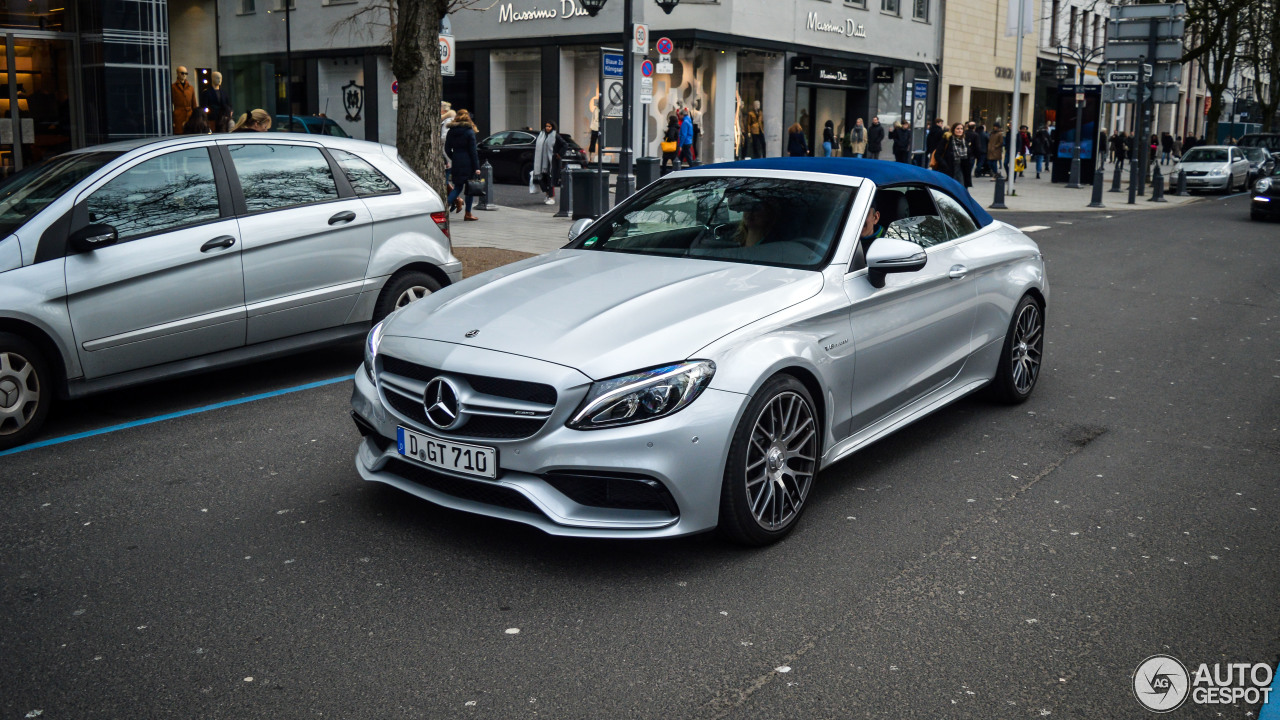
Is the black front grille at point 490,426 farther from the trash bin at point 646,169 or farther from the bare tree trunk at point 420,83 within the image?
the trash bin at point 646,169

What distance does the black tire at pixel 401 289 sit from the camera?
781 centimetres

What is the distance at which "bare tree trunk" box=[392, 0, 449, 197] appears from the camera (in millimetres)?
11734

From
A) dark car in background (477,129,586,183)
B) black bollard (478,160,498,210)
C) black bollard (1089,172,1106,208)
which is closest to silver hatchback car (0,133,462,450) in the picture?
black bollard (478,160,498,210)

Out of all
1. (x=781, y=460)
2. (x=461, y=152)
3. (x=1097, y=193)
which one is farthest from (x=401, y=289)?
(x=1097, y=193)

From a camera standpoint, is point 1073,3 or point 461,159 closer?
point 461,159

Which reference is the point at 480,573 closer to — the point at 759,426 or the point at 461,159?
the point at 759,426

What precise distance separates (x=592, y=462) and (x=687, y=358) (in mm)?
527

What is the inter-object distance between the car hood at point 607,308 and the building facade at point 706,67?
28.9m

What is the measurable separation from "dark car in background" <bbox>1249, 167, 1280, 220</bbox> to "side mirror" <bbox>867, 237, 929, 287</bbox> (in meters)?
22.0

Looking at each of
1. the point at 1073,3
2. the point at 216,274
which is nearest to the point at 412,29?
the point at 216,274

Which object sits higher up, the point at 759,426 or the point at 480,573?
the point at 759,426

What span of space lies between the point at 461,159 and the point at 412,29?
7.37 metres

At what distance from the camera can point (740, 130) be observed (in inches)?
1485

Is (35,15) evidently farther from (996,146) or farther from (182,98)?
(996,146)
